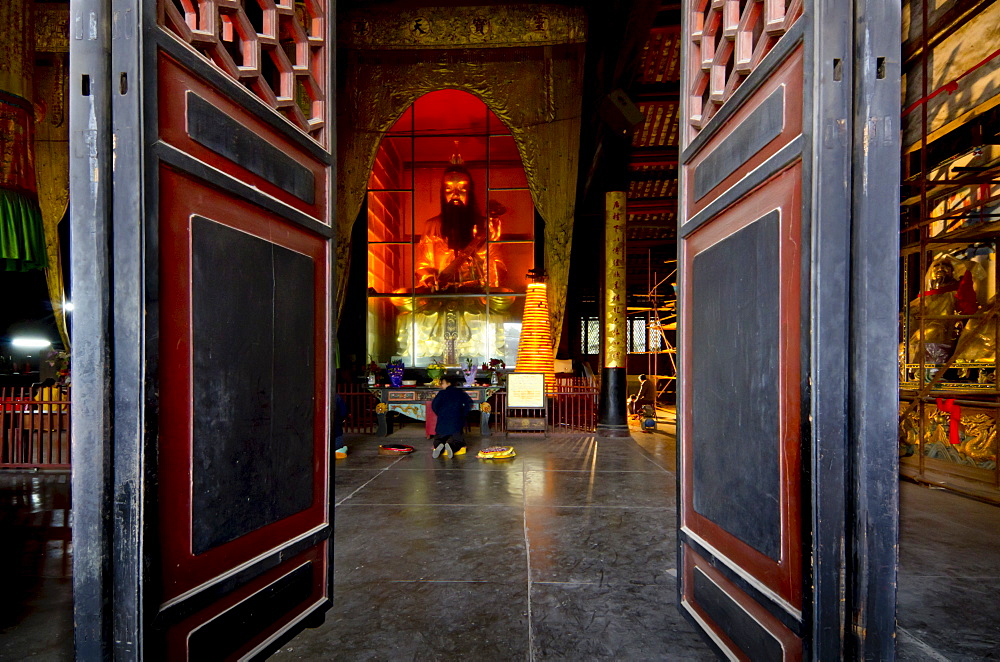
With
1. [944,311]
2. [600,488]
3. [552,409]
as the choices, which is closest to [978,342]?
[944,311]

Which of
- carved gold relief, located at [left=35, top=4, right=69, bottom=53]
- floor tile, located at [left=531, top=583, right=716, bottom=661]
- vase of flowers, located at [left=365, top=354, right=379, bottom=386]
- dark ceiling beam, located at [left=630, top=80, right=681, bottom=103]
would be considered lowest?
floor tile, located at [left=531, top=583, right=716, bottom=661]

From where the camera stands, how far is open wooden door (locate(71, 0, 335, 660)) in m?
1.37

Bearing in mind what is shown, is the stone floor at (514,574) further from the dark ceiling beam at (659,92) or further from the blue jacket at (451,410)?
the dark ceiling beam at (659,92)

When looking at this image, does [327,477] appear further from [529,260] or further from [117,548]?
[529,260]

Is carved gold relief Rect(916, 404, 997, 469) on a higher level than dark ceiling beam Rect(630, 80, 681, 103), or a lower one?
lower

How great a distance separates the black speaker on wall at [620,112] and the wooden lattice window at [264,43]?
5596 mm

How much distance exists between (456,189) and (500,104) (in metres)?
2.35

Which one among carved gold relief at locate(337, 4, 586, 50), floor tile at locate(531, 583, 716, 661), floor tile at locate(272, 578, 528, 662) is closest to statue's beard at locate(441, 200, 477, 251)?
carved gold relief at locate(337, 4, 586, 50)

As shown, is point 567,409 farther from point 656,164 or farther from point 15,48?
point 15,48

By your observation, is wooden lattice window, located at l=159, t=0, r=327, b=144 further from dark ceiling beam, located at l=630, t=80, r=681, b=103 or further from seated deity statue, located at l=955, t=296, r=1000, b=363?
seated deity statue, located at l=955, t=296, r=1000, b=363

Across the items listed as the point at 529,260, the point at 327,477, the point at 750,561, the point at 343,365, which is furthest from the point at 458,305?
the point at 750,561

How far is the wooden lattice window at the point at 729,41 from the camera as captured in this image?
1689 millimetres

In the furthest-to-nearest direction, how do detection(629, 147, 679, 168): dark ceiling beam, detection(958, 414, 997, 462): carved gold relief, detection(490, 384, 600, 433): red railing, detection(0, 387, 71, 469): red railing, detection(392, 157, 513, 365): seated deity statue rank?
detection(392, 157, 513, 365): seated deity statue → detection(629, 147, 679, 168): dark ceiling beam → detection(490, 384, 600, 433): red railing → detection(0, 387, 71, 469): red railing → detection(958, 414, 997, 462): carved gold relief

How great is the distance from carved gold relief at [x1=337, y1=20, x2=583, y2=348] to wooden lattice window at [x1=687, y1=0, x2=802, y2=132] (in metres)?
7.12
